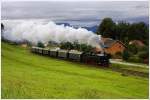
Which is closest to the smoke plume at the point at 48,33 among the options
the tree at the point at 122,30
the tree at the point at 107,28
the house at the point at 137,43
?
the tree at the point at 107,28

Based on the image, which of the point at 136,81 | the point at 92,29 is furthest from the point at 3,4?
the point at 136,81

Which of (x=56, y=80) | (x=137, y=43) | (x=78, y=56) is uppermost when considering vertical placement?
(x=137, y=43)

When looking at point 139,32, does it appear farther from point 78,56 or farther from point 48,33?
point 48,33

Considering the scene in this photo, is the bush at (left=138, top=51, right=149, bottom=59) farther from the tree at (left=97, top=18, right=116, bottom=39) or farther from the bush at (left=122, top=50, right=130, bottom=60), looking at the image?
the tree at (left=97, top=18, right=116, bottom=39)

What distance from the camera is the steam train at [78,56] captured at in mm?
6121

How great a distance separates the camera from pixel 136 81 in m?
6.04

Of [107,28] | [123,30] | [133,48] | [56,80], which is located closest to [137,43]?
[133,48]

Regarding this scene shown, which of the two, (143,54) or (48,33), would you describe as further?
(48,33)

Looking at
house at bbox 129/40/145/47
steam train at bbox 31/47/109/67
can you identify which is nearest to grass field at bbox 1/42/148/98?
steam train at bbox 31/47/109/67

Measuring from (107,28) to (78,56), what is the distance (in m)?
0.33

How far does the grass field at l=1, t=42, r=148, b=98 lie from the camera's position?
598 centimetres

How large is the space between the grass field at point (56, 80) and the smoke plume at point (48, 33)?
0.11m

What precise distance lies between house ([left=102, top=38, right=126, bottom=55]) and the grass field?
143mm

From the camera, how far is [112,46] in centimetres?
610
